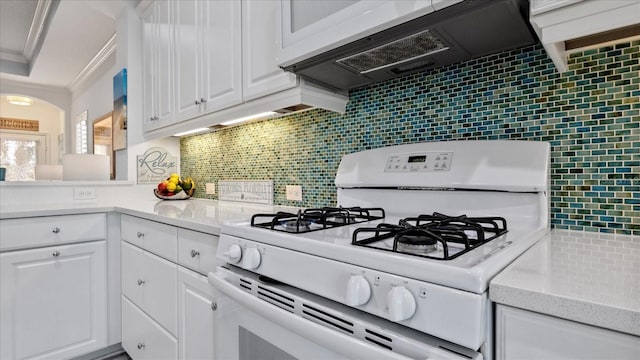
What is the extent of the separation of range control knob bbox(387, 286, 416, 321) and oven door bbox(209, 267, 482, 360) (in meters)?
0.05

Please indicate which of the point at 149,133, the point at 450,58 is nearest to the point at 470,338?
the point at 450,58

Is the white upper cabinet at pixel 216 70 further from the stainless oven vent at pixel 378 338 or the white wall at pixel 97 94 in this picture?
the white wall at pixel 97 94

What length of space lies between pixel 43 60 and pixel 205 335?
4.60 metres

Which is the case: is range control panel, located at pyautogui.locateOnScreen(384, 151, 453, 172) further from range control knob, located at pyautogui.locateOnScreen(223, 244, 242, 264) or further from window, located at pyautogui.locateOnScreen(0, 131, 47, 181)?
window, located at pyautogui.locateOnScreen(0, 131, 47, 181)

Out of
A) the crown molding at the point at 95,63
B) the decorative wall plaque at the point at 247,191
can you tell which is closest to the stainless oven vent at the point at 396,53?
the decorative wall plaque at the point at 247,191

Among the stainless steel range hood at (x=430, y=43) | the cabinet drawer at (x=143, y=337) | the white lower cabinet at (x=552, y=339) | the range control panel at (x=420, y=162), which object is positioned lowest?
the cabinet drawer at (x=143, y=337)

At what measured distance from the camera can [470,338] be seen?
50 centimetres

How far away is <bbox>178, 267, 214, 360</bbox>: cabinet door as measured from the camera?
1.25m

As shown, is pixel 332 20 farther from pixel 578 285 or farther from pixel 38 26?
pixel 38 26

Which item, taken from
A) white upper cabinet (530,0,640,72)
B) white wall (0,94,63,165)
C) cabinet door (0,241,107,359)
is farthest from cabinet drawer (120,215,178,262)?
white wall (0,94,63,165)

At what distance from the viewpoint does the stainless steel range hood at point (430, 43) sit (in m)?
0.88

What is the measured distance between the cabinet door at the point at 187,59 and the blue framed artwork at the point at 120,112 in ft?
2.71

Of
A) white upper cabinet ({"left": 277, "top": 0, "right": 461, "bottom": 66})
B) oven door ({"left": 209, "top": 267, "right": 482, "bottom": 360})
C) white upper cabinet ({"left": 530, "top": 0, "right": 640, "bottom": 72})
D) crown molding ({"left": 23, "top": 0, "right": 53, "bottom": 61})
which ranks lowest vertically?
oven door ({"left": 209, "top": 267, "right": 482, "bottom": 360})

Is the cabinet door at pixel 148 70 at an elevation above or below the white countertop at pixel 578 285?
above
